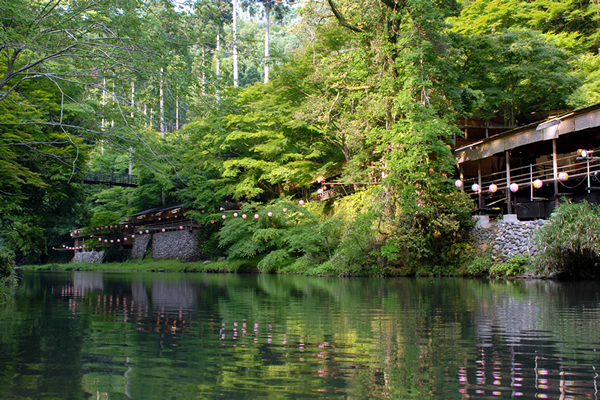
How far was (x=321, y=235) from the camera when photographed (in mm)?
22578

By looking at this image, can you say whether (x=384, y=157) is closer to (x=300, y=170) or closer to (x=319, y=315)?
(x=300, y=170)

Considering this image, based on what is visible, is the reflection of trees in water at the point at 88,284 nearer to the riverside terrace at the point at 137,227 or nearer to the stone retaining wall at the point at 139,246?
the riverside terrace at the point at 137,227

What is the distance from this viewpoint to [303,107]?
23703mm

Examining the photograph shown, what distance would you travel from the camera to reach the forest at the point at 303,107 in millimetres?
8586

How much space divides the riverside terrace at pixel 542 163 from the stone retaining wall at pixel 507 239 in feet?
2.74

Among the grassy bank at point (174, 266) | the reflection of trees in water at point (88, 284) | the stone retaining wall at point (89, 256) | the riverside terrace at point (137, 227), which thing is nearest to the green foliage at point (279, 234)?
the grassy bank at point (174, 266)

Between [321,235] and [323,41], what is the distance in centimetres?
994

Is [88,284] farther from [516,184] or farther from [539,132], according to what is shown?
[539,132]

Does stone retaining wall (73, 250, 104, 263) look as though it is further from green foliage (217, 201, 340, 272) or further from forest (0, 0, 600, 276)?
green foliage (217, 201, 340, 272)

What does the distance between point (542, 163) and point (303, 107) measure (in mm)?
11194

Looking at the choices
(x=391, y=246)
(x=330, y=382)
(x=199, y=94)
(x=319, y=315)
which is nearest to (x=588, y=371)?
(x=330, y=382)

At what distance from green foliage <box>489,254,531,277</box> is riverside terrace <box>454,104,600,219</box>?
1.96m

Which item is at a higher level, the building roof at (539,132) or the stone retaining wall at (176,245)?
the building roof at (539,132)

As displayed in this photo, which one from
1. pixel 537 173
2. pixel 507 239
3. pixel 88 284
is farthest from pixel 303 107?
pixel 88 284
